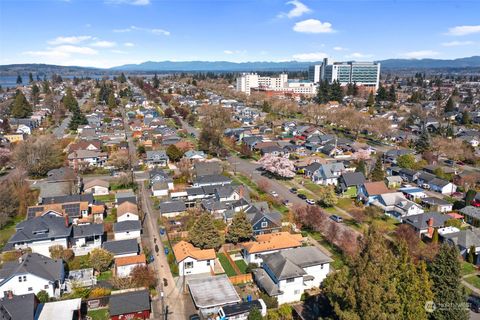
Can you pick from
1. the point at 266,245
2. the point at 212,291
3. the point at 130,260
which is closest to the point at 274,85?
the point at 266,245

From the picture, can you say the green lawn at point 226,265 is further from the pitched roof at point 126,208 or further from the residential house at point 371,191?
the residential house at point 371,191

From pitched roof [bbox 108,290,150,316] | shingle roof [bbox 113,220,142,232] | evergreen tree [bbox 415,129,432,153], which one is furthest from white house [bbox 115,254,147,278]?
evergreen tree [bbox 415,129,432,153]

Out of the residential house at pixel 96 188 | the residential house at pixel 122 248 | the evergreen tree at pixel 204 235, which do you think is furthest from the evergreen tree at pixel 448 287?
the residential house at pixel 96 188

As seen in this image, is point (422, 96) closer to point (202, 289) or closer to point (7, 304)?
point (202, 289)

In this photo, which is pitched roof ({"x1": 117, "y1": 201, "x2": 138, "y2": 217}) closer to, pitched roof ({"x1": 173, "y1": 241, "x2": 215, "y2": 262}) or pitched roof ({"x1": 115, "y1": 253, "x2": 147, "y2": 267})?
pitched roof ({"x1": 115, "y1": 253, "x2": 147, "y2": 267})

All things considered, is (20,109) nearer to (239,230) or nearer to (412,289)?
(239,230)

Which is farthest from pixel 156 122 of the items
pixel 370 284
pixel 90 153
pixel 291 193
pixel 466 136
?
pixel 370 284
